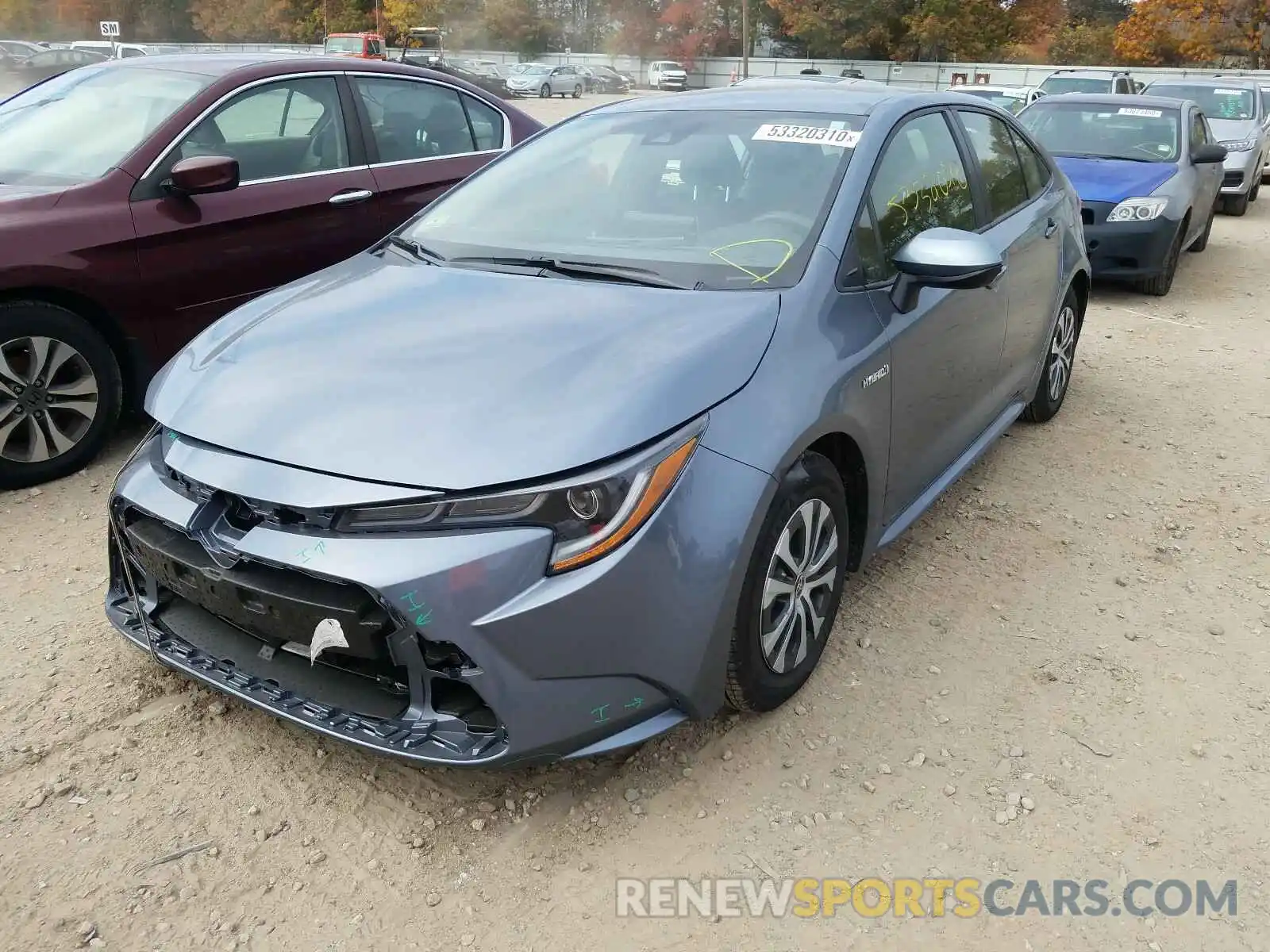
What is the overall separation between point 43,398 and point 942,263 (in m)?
3.34

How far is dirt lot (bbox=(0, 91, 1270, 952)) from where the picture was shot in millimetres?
2137

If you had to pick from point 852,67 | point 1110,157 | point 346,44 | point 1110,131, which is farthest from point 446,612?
point 852,67

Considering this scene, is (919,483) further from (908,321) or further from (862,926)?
(862,926)

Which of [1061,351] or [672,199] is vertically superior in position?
[672,199]

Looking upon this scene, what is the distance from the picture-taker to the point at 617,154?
3.42m

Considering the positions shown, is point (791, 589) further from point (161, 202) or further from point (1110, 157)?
point (1110, 157)

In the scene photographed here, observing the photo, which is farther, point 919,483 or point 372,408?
point 919,483

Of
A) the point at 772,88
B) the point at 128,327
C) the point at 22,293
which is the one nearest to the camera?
the point at 772,88

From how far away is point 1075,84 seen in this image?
16094mm

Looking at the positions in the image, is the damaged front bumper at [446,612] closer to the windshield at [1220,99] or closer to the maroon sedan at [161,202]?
the maroon sedan at [161,202]

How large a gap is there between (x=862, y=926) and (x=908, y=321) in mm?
1689

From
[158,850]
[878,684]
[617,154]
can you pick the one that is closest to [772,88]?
[617,154]

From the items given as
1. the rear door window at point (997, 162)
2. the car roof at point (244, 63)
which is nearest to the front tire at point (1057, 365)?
the rear door window at point (997, 162)

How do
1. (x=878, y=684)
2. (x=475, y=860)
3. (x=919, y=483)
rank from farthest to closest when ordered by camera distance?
(x=919, y=483) → (x=878, y=684) → (x=475, y=860)
